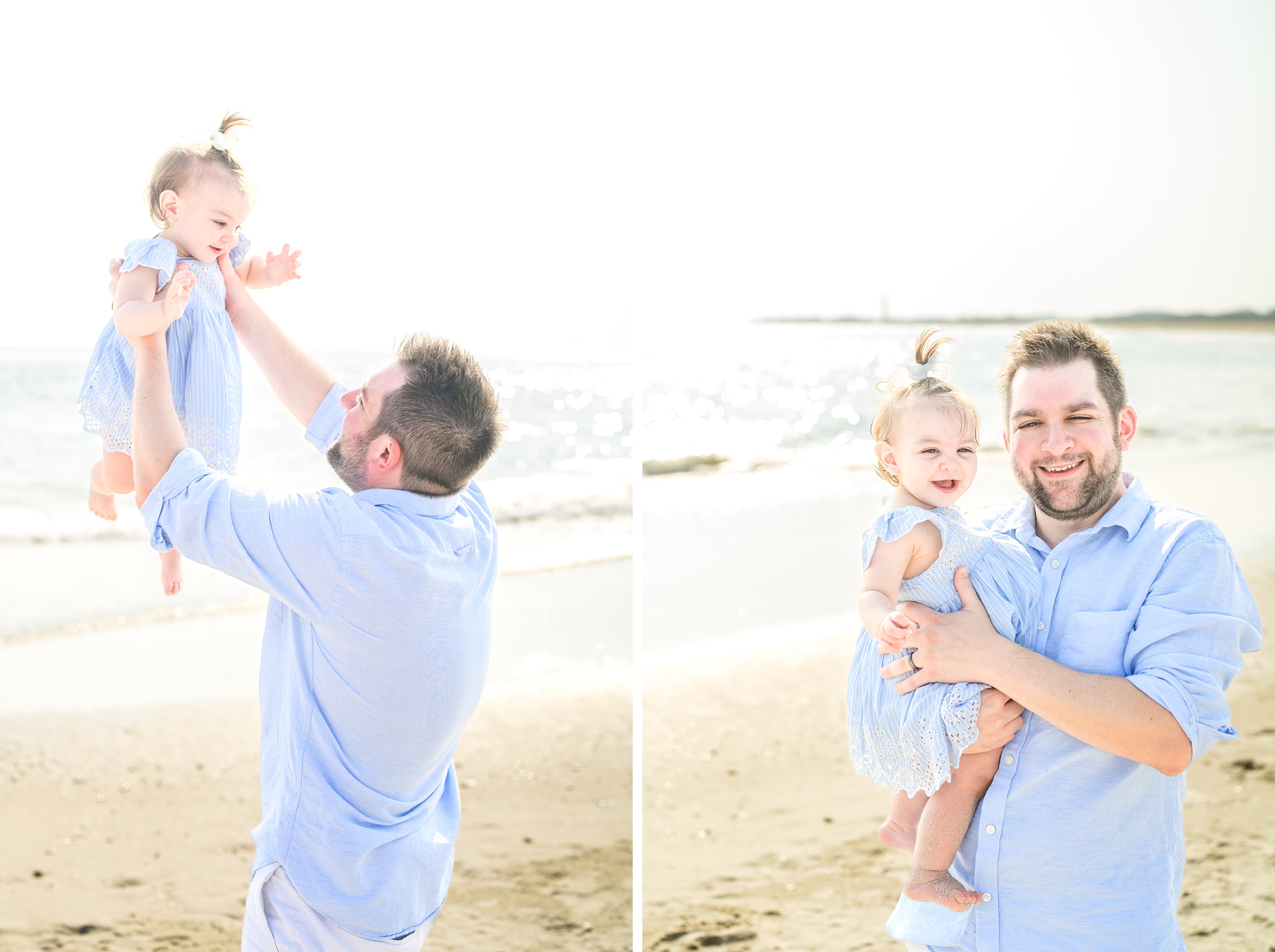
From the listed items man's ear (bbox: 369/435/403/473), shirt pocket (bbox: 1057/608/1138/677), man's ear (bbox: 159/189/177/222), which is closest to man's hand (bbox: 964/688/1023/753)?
shirt pocket (bbox: 1057/608/1138/677)

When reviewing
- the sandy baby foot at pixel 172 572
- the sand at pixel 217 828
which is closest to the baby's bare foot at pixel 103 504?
the sandy baby foot at pixel 172 572

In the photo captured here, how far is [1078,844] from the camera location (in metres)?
1.79

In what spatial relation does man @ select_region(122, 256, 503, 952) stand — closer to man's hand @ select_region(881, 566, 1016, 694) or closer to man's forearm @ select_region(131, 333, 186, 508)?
man's forearm @ select_region(131, 333, 186, 508)

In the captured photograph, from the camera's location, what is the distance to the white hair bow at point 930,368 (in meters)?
2.20

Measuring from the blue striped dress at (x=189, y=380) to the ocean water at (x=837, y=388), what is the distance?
1320 centimetres

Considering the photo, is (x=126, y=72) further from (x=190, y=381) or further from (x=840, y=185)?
(x=840, y=185)

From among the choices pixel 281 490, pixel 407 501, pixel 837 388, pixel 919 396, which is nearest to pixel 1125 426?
pixel 919 396

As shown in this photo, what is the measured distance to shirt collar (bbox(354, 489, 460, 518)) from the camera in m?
1.78

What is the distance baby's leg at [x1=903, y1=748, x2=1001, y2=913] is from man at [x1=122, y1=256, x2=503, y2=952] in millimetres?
932

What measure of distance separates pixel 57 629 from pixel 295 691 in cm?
677

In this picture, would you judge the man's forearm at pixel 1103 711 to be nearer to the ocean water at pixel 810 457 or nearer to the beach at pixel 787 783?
the ocean water at pixel 810 457

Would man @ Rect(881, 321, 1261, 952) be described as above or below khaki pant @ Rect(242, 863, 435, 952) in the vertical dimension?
above

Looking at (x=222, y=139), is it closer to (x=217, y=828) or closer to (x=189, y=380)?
(x=189, y=380)

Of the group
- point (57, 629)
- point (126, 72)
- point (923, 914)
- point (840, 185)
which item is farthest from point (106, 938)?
point (840, 185)
